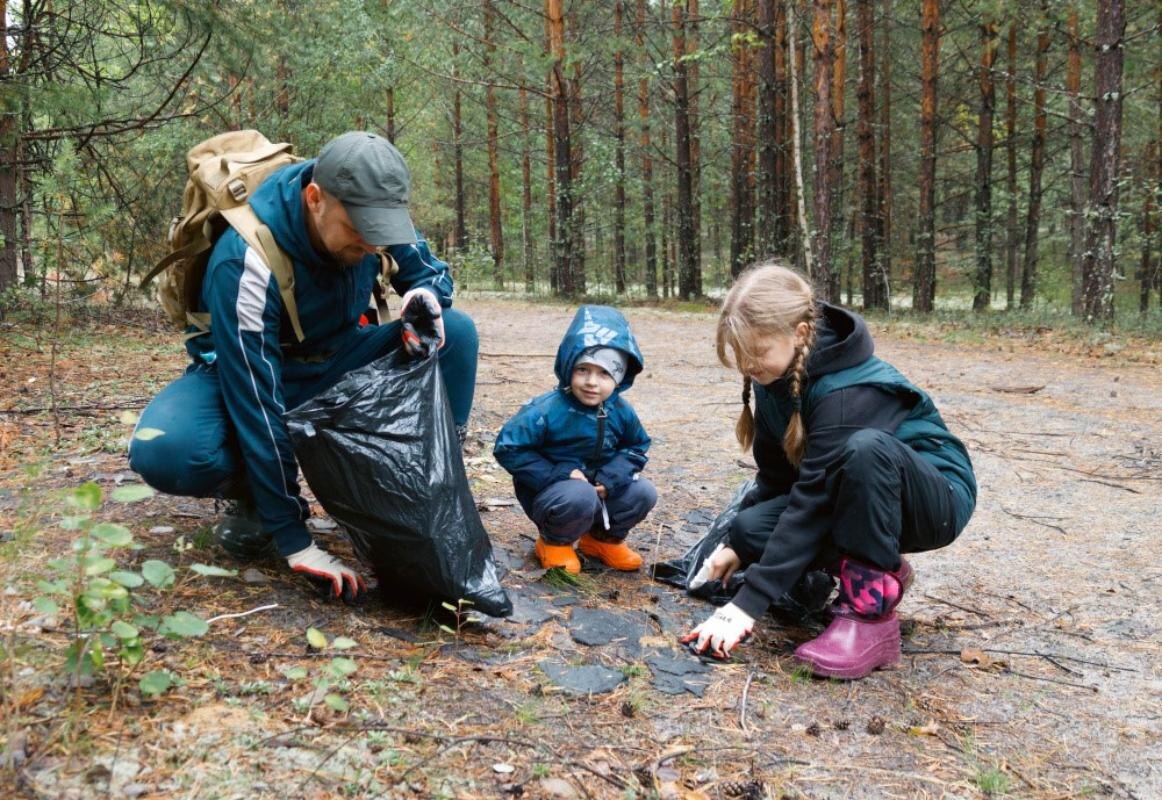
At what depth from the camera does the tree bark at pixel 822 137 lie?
39.1 feet

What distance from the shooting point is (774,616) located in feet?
9.48

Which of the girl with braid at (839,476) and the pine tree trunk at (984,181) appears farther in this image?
the pine tree trunk at (984,181)

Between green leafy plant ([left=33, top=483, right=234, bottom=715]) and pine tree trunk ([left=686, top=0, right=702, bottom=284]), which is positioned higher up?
pine tree trunk ([left=686, top=0, right=702, bottom=284])

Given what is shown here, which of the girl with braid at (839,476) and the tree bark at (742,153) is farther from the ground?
the tree bark at (742,153)

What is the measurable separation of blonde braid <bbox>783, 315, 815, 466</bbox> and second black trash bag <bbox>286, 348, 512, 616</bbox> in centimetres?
98

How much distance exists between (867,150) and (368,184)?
14.4 meters

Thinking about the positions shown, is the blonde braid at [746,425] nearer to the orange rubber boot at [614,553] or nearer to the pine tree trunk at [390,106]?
the orange rubber boot at [614,553]

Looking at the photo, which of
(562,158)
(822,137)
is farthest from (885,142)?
(562,158)

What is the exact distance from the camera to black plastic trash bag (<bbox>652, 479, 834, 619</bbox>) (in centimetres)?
283

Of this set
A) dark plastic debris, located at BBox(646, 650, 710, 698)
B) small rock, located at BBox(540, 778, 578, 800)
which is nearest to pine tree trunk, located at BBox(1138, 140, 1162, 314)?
dark plastic debris, located at BBox(646, 650, 710, 698)

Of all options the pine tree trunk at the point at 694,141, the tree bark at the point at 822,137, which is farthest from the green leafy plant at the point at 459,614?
the pine tree trunk at the point at 694,141

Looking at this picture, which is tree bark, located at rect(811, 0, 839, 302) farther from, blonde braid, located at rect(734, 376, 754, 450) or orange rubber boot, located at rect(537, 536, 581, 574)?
orange rubber boot, located at rect(537, 536, 581, 574)

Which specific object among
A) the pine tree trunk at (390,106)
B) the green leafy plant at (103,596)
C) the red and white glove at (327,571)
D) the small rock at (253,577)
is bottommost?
the small rock at (253,577)

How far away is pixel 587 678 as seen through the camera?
7.33 feet
